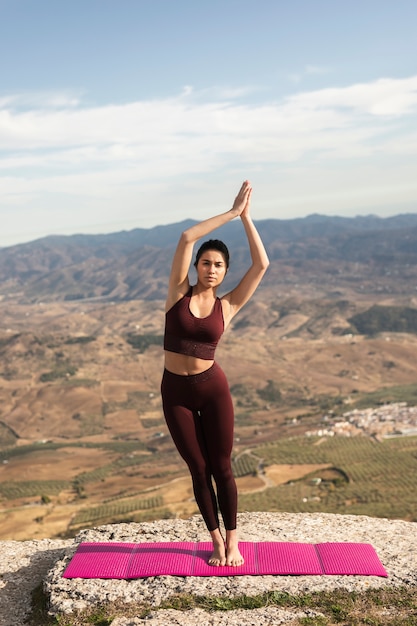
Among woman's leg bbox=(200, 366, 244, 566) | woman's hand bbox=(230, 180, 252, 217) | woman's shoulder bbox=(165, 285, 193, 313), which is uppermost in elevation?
woman's hand bbox=(230, 180, 252, 217)

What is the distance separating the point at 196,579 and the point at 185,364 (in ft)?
10.9

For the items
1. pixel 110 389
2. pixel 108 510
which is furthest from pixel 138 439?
pixel 108 510

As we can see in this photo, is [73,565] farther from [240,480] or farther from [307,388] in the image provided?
[307,388]

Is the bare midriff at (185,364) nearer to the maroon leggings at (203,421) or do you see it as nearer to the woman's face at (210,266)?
the maroon leggings at (203,421)

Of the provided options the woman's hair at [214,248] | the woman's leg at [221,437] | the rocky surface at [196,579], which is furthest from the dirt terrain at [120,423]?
the woman's hair at [214,248]

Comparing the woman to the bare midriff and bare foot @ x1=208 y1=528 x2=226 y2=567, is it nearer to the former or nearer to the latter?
the bare midriff

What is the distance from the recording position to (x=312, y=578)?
8.83m

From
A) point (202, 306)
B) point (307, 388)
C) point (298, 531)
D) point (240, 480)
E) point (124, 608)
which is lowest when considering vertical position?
point (307, 388)

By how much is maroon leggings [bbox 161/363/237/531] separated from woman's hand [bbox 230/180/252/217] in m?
2.17

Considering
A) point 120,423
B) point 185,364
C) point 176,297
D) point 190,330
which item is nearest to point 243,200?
point 176,297

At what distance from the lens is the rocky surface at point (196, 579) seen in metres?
7.93

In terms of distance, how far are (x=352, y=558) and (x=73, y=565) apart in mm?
4414

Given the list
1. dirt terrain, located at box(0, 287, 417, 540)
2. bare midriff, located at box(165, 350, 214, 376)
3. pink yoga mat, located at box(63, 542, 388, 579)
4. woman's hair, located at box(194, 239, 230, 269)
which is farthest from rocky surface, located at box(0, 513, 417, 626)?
dirt terrain, located at box(0, 287, 417, 540)

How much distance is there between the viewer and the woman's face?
8.02 meters
